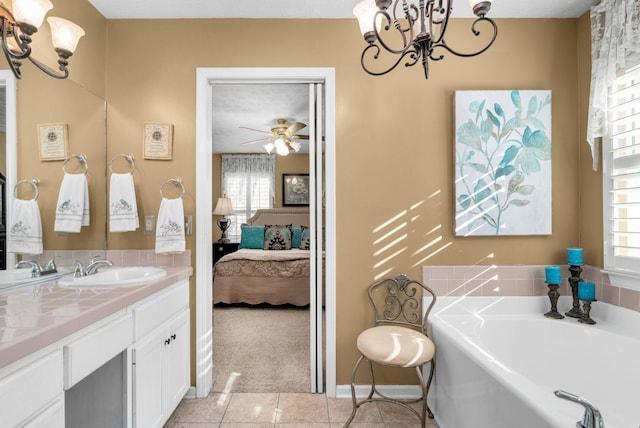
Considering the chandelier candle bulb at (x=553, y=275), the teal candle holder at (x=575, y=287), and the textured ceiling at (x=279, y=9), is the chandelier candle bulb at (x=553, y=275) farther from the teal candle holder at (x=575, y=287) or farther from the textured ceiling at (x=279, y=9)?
the textured ceiling at (x=279, y=9)

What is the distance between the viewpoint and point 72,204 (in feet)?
6.55

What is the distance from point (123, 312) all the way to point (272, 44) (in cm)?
190

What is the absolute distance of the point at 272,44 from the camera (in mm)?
2316

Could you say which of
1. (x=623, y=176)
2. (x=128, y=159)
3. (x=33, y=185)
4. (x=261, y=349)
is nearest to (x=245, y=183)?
(x=261, y=349)

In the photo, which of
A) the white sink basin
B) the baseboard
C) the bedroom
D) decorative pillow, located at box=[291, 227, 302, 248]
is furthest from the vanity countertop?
decorative pillow, located at box=[291, 227, 302, 248]

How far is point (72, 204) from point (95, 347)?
1.09 metres

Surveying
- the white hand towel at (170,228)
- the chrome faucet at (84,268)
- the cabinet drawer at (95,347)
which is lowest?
the cabinet drawer at (95,347)

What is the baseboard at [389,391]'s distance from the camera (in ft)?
7.47

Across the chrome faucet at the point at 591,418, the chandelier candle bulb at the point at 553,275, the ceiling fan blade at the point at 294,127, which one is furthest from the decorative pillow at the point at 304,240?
the chrome faucet at the point at 591,418

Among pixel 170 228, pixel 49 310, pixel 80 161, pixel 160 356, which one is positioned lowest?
pixel 160 356

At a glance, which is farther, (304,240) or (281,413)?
(304,240)

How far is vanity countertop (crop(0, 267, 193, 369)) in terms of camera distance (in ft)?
3.20

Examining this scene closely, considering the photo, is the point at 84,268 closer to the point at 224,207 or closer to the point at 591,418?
the point at 591,418

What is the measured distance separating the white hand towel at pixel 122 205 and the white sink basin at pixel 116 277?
0.28 metres
